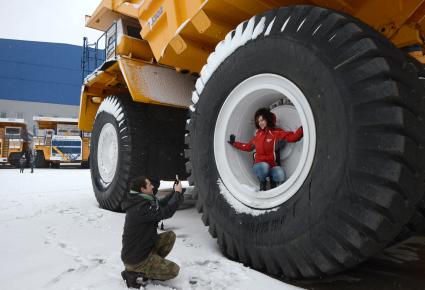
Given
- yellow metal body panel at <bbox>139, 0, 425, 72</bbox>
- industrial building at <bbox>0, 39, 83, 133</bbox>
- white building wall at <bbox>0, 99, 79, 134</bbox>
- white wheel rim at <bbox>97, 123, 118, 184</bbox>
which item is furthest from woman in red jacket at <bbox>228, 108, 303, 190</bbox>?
industrial building at <bbox>0, 39, 83, 133</bbox>

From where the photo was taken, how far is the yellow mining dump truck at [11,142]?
56.5ft

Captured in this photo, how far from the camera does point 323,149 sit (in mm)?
1696

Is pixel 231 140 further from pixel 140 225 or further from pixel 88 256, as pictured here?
pixel 88 256

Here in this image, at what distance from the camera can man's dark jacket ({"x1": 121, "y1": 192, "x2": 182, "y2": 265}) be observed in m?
1.95

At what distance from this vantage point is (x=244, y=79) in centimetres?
220

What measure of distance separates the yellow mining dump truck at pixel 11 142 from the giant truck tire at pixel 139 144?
1562 centimetres

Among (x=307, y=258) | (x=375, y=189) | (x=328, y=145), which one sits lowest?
(x=307, y=258)

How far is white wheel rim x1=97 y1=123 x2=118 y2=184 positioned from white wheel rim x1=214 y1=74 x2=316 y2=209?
2.25 metres

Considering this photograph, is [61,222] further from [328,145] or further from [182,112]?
[328,145]

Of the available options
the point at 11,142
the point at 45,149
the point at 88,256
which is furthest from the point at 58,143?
the point at 88,256

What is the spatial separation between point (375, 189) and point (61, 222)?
308 cm

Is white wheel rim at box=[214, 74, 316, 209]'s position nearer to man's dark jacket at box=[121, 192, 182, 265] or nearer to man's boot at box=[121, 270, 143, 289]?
man's dark jacket at box=[121, 192, 182, 265]

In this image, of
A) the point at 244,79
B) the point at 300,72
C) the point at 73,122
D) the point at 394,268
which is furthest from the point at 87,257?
the point at 73,122

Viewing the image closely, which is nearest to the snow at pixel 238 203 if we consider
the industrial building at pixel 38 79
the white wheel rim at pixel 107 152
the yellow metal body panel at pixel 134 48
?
the yellow metal body panel at pixel 134 48
